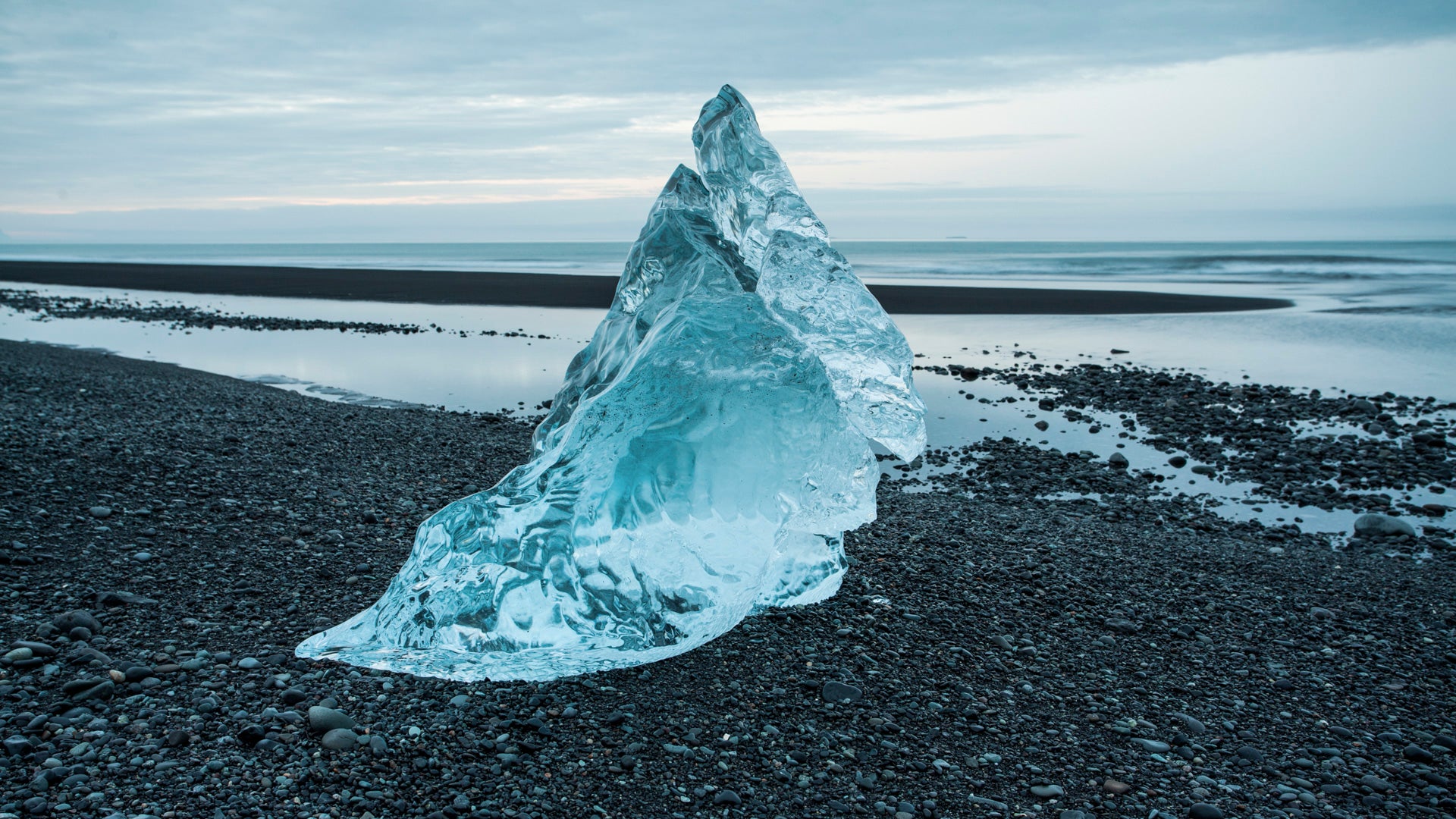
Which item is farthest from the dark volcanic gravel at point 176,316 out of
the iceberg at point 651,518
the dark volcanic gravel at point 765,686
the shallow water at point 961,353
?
the iceberg at point 651,518

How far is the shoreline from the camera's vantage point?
104 feet

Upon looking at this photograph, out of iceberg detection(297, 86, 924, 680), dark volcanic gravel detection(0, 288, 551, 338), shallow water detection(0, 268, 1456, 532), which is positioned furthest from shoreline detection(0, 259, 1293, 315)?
iceberg detection(297, 86, 924, 680)

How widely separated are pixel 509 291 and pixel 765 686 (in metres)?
34.7

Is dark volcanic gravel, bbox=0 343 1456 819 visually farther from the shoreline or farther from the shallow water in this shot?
the shoreline

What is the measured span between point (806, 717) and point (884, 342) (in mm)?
2596

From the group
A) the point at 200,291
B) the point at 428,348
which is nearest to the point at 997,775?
the point at 428,348

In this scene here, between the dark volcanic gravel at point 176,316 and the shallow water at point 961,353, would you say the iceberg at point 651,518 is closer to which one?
the shallow water at point 961,353

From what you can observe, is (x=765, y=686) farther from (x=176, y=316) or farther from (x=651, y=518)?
(x=176, y=316)

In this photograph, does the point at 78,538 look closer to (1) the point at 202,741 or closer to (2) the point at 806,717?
(1) the point at 202,741

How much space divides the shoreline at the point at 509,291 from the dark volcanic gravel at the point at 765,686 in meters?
23.6

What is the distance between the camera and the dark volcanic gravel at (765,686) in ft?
12.9

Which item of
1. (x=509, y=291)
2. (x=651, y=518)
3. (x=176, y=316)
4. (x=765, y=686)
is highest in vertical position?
(x=509, y=291)

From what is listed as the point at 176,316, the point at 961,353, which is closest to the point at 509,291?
the point at 176,316

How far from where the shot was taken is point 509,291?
124ft
